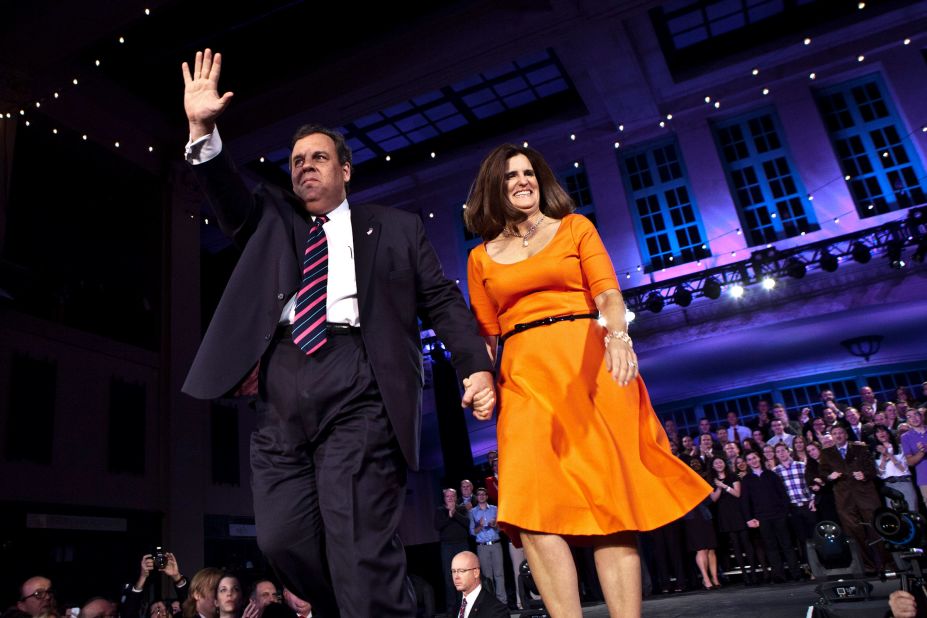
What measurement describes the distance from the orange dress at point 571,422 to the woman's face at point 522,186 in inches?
7.3

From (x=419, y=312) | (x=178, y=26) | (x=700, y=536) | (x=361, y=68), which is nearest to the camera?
(x=419, y=312)

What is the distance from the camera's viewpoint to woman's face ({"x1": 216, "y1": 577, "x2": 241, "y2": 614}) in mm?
4652

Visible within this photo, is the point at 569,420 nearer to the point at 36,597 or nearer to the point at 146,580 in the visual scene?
the point at 146,580

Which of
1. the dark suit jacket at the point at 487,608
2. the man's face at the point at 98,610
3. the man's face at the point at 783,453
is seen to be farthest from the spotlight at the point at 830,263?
the man's face at the point at 98,610

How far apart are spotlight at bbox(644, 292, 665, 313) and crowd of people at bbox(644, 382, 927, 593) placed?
3465mm

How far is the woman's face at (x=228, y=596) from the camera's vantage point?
4.65 m

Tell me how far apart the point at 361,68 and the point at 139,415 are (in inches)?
263

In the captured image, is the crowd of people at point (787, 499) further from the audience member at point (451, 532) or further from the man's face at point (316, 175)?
the man's face at point (316, 175)

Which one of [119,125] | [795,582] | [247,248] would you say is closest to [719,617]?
[795,582]

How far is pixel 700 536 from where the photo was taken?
28.8ft

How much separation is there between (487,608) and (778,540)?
5.39 m

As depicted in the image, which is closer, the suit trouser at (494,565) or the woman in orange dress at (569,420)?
the woman in orange dress at (569,420)

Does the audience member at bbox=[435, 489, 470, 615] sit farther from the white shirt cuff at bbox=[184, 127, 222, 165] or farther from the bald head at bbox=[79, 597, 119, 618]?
the white shirt cuff at bbox=[184, 127, 222, 165]

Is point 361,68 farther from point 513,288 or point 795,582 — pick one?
point 513,288
